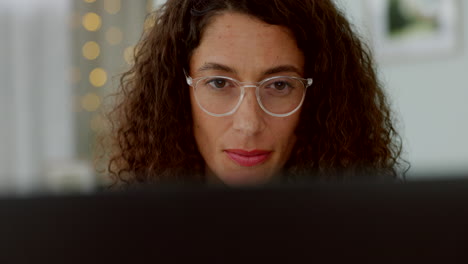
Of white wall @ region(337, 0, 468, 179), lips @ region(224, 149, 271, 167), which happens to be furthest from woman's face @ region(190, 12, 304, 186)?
white wall @ region(337, 0, 468, 179)

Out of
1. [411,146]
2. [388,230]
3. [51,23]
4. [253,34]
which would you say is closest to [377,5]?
[411,146]

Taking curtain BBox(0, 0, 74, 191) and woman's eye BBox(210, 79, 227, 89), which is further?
curtain BBox(0, 0, 74, 191)

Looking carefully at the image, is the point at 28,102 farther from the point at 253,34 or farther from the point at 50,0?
the point at 253,34

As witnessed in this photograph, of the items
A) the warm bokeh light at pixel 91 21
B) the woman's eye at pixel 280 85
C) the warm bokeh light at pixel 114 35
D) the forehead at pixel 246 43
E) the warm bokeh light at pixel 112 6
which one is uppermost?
the warm bokeh light at pixel 112 6

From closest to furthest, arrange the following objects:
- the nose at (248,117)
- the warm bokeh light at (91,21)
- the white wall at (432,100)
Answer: the nose at (248,117)
the white wall at (432,100)
the warm bokeh light at (91,21)

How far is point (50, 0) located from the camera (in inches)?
139

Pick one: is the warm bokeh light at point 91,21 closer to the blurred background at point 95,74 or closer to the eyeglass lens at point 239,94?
the blurred background at point 95,74

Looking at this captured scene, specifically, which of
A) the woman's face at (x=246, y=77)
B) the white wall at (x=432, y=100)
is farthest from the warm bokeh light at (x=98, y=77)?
the woman's face at (x=246, y=77)

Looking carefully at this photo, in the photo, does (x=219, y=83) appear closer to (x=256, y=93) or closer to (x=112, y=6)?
(x=256, y=93)

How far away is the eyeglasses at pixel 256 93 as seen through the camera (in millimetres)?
1241

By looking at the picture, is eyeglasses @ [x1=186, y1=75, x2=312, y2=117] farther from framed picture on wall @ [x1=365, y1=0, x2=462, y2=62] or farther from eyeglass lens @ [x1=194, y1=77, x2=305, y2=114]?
framed picture on wall @ [x1=365, y1=0, x2=462, y2=62]

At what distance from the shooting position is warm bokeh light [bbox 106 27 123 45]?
3738mm

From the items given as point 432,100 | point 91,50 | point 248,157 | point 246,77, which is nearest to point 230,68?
point 246,77

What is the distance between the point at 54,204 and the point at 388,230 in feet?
0.68
